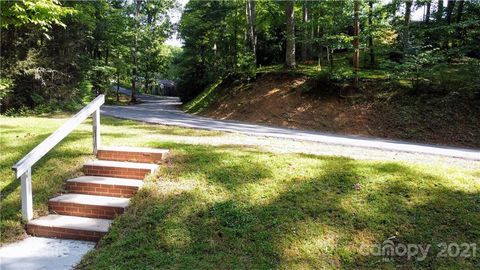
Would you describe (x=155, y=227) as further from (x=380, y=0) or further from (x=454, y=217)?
(x=380, y=0)

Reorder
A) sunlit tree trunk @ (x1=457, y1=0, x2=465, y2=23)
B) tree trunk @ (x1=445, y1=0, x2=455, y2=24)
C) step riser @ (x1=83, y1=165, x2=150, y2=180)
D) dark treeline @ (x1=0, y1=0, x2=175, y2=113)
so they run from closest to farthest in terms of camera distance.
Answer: step riser @ (x1=83, y1=165, x2=150, y2=180)
dark treeline @ (x1=0, y1=0, x2=175, y2=113)
sunlit tree trunk @ (x1=457, y1=0, x2=465, y2=23)
tree trunk @ (x1=445, y1=0, x2=455, y2=24)

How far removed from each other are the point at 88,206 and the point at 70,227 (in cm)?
41

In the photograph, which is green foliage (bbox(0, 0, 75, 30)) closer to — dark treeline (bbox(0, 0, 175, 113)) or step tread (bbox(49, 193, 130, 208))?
dark treeline (bbox(0, 0, 175, 113))

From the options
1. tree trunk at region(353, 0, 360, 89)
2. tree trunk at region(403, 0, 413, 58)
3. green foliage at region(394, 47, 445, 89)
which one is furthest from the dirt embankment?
tree trunk at region(403, 0, 413, 58)

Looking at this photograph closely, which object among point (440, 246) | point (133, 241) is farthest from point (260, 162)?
point (440, 246)

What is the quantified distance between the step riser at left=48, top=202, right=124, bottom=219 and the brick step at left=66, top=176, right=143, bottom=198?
385 mm

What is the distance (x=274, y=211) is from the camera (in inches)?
191

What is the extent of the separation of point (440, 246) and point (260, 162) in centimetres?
278

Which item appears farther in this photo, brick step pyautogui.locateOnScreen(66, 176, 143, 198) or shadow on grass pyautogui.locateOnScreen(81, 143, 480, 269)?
brick step pyautogui.locateOnScreen(66, 176, 143, 198)

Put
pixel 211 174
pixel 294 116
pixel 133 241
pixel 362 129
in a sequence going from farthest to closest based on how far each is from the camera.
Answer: pixel 294 116, pixel 362 129, pixel 211 174, pixel 133 241

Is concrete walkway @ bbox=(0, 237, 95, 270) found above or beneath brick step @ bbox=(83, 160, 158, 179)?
beneath

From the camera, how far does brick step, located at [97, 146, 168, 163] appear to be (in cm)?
627

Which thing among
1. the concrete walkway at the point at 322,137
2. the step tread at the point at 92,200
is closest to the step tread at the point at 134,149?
the step tread at the point at 92,200

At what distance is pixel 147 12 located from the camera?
118 ft
